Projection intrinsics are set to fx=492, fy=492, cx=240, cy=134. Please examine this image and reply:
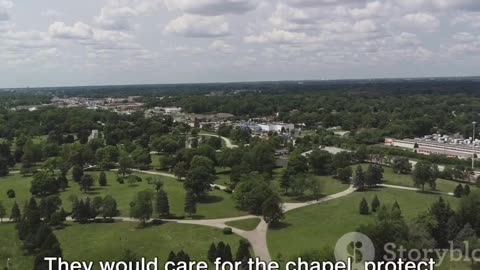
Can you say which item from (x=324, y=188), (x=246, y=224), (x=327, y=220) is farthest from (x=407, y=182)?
(x=246, y=224)

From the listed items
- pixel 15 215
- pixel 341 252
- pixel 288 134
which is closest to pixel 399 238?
pixel 341 252

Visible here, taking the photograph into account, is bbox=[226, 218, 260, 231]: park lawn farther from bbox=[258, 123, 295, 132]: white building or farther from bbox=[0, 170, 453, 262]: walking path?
bbox=[258, 123, 295, 132]: white building

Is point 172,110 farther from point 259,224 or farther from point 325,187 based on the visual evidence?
point 259,224

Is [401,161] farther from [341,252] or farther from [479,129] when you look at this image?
[479,129]

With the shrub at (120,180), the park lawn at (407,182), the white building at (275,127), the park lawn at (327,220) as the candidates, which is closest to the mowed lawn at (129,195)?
the shrub at (120,180)

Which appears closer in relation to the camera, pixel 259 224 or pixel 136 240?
pixel 136 240

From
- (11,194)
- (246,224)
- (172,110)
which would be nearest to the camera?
(246,224)
